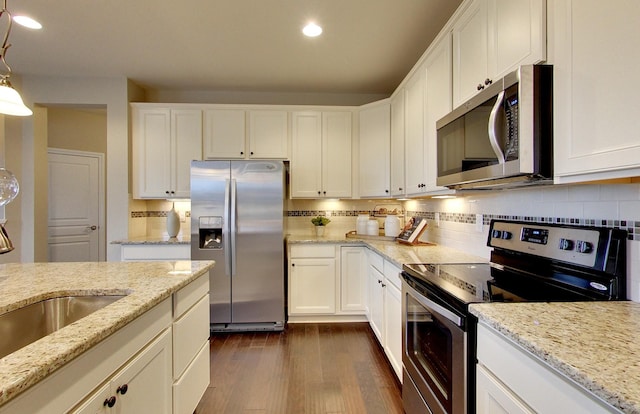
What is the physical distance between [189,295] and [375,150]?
2396 mm

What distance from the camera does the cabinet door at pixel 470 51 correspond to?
1505mm

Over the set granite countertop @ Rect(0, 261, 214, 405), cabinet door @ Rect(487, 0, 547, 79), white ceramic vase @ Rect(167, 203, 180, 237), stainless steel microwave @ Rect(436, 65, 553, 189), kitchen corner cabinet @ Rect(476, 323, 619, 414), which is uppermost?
cabinet door @ Rect(487, 0, 547, 79)

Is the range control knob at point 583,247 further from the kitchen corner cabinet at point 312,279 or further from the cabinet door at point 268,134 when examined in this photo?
the cabinet door at point 268,134

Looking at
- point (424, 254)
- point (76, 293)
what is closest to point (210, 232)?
point (76, 293)

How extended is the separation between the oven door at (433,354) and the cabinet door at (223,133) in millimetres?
2487

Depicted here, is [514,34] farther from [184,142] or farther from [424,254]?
[184,142]

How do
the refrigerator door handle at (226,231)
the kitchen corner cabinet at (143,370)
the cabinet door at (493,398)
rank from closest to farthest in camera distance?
the kitchen corner cabinet at (143,370)
the cabinet door at (493,398)
the refrigerator door handle at (226,231)

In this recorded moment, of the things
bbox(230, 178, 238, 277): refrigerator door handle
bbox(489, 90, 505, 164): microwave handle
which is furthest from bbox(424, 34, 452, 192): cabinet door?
bbox(230, 178, 238, 277): refrigerator door handle

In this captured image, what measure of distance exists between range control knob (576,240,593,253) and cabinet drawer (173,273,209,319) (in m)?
1.77

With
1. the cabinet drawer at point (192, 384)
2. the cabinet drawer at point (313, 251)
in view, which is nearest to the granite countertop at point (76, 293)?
the cabinet drawer at point (192, 384)

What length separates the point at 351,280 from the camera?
10.1 ft

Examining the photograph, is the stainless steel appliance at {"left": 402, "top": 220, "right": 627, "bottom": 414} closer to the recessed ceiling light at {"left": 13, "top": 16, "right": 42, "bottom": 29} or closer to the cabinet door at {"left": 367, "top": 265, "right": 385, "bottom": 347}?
the cabinet door at {"left": 367, "top": 265, "right": 385, "bottom": 347}

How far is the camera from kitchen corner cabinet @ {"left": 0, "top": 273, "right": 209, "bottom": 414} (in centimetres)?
72

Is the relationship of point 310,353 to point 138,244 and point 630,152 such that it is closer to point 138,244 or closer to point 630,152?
point 138,244
